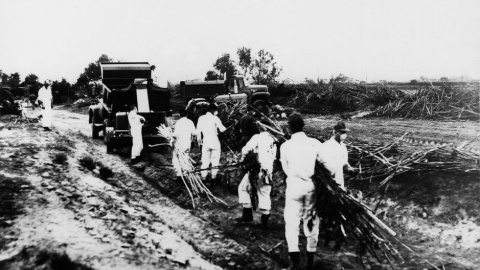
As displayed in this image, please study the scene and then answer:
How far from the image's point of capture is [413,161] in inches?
292

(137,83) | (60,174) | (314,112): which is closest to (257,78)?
(314,112)

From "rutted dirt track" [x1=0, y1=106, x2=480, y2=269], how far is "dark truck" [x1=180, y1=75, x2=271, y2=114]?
9.16 metres

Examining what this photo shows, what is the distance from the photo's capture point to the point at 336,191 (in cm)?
507

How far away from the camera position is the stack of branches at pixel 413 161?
7.18m

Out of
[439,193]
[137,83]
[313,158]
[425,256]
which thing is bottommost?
[425,256]

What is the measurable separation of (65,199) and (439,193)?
20.9 feet

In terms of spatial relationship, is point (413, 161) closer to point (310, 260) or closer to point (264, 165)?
point (264, 165)

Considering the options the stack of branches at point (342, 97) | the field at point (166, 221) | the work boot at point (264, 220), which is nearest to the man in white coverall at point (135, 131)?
the field at point (166, 221)

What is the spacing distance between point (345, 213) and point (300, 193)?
23.0 inches

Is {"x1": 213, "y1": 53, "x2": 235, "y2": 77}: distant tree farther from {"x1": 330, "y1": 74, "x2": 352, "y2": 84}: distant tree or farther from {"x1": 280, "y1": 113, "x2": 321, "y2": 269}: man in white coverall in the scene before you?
{"x1": 280, "y1": 113, "x2": 321, "y2": 269}: man in white coverall

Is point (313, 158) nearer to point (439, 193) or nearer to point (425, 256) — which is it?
point (425, 256)

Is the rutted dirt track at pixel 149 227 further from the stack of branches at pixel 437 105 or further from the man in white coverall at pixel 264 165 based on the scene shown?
the stack of branches at pixel 437 105

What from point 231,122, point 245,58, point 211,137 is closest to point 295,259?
point 211,137

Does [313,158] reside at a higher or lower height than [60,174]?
higher
